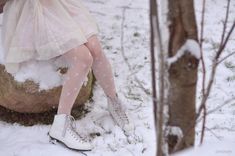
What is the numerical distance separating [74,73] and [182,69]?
161 centimetres

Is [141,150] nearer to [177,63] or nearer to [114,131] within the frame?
[114,131]

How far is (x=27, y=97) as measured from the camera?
3.20 m

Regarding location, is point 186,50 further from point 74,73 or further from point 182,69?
point 74,73

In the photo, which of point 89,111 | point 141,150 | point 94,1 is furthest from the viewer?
point 94,1

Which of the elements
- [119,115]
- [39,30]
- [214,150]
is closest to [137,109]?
[119,115]

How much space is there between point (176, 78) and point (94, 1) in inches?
141

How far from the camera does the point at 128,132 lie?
316 cm

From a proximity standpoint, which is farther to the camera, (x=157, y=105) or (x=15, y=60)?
(x=15, y=60)

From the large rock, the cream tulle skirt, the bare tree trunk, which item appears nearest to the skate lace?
the large rock

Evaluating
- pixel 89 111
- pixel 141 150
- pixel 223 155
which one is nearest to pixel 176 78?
pixel 223 155

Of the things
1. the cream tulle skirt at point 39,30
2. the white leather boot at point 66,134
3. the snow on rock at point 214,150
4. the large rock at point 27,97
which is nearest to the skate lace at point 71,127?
the white leather boot at point 66,134

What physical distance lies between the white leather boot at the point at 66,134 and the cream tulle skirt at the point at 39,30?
1.26 ft

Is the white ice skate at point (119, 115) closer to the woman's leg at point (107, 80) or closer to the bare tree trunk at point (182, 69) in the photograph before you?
the woman's leg at point (107, 80)

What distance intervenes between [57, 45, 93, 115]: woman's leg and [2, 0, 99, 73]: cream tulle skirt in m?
0.05
